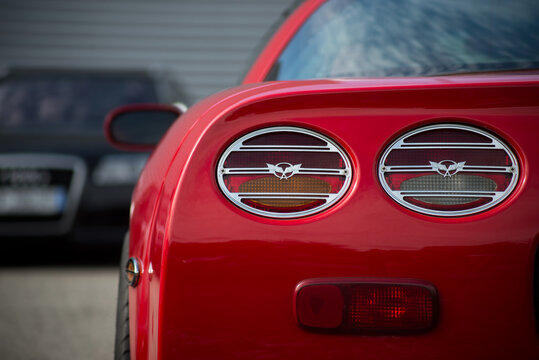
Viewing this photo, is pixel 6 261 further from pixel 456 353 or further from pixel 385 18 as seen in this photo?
pixel 456 353

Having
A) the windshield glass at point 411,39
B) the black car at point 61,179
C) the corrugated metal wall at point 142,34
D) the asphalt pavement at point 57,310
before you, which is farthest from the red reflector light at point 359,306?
the corrugated metal wall at point 142,34

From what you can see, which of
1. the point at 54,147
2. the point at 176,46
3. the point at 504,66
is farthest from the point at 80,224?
the point at 176,46

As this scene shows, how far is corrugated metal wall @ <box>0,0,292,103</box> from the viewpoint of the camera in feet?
33.5

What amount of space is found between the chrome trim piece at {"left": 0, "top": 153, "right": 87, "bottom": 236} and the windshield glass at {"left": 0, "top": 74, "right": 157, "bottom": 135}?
0.36m

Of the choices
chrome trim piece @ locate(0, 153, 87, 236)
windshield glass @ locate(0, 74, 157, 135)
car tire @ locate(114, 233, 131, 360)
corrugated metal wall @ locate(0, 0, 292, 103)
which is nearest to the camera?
car tire @ locate(114, 233, 131, 360)

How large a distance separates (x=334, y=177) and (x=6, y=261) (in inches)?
180

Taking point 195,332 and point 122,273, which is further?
point 122,273

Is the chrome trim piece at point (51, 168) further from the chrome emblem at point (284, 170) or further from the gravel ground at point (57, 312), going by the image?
the chrome emblem at point (284, 170)

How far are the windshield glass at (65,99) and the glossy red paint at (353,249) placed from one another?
12.9ft

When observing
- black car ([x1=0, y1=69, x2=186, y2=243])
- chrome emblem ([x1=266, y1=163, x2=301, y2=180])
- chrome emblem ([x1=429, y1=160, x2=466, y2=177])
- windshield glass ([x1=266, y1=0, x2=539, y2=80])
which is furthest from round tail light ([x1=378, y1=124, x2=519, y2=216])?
black car ([x1=0, y1=69, x2=186, y2=243])

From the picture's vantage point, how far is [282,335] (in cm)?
110

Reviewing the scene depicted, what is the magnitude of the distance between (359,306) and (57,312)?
9.26ft

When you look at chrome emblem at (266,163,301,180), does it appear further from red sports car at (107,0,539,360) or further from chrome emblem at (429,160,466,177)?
chrome emblem at (429,160,466,177)

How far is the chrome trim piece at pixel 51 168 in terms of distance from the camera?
438cm
